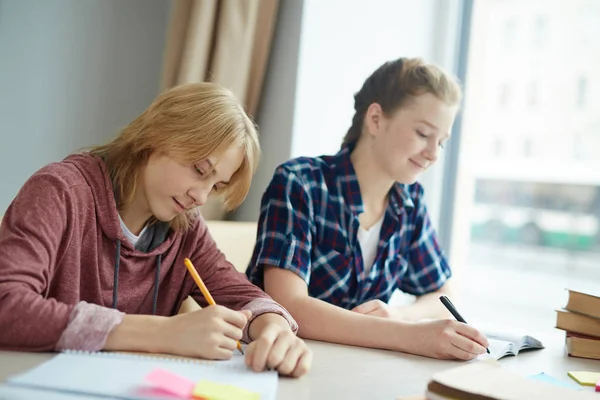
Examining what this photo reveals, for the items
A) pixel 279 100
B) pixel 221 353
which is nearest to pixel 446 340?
pixel 221 353

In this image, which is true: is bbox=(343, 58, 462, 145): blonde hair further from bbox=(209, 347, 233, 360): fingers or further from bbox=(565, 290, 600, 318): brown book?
bbox=(209, 347, 233, 360): fingers

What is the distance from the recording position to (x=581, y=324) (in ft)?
4.32

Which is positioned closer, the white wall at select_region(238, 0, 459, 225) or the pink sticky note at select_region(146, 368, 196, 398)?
the pink sticky note at select_region(146, 368, 196, 398)

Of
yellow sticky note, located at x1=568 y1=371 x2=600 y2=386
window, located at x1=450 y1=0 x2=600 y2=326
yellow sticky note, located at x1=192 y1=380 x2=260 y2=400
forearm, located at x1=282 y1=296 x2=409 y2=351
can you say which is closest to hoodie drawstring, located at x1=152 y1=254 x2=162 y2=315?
forearm, located at x1=282 y1=296 x2=409 y2=351

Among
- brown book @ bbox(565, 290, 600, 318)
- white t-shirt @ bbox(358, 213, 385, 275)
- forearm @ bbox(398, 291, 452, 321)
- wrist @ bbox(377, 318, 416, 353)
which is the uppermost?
white t-shirt @ bbox(358, 213, 385, 275)

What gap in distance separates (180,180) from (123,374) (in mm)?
431

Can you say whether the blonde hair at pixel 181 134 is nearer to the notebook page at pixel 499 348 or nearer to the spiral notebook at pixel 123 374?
the spiral notebook at pixel 123 374

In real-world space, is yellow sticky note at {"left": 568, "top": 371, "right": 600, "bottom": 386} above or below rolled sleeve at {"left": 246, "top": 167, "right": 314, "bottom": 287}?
below

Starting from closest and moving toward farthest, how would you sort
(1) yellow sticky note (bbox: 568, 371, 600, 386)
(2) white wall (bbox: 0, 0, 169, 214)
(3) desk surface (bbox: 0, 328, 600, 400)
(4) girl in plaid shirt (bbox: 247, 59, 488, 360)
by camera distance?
(3) desk surface (bbox: 0, 328, 600, 400) → (1) yellow sticky note (bbox: 568, 371, 600, 386) → (4) girl in plaid shirt (bbox: 247, 59, 488, 360) → (2) white wall (bbox: 0, 0, 169, 214)

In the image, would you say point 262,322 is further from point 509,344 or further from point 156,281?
point 509,344

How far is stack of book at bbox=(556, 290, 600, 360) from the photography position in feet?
4.23

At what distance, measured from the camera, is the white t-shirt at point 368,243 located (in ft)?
5.07

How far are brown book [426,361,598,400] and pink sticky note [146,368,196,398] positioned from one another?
28 centimetres

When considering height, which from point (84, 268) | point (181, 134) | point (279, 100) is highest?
point (279, 100)
